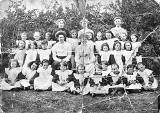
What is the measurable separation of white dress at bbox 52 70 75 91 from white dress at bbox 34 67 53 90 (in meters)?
0.05

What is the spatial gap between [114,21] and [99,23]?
13 cm

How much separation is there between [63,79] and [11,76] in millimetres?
448

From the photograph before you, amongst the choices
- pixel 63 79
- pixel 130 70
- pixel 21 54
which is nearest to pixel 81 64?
pixel 63 79

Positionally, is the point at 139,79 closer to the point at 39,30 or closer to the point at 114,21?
the point at 114,21

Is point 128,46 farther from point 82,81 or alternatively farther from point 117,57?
point 82,81

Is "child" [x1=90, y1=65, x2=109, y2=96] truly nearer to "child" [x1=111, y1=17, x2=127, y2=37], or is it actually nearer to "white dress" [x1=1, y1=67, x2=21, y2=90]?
"child" [x1=111, y1=17, x2=127, y2=37]

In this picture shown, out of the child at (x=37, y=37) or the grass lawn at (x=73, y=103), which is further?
the child at (x=37, y=37)

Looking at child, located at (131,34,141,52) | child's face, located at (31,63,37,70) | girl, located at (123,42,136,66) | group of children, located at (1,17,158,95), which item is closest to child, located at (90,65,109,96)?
group of children, located at (1,17,158,95)

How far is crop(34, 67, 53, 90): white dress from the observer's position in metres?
3.33

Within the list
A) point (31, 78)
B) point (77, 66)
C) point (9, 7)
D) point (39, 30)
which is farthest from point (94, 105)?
point (9, 7)

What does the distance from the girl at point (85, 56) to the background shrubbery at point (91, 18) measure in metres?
0.16

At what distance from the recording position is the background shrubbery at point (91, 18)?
133 inches

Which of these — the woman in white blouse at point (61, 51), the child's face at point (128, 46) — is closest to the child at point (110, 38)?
the child's face at point (128, 46)

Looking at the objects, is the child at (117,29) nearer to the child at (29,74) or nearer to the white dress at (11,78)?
the child at (29,74)
